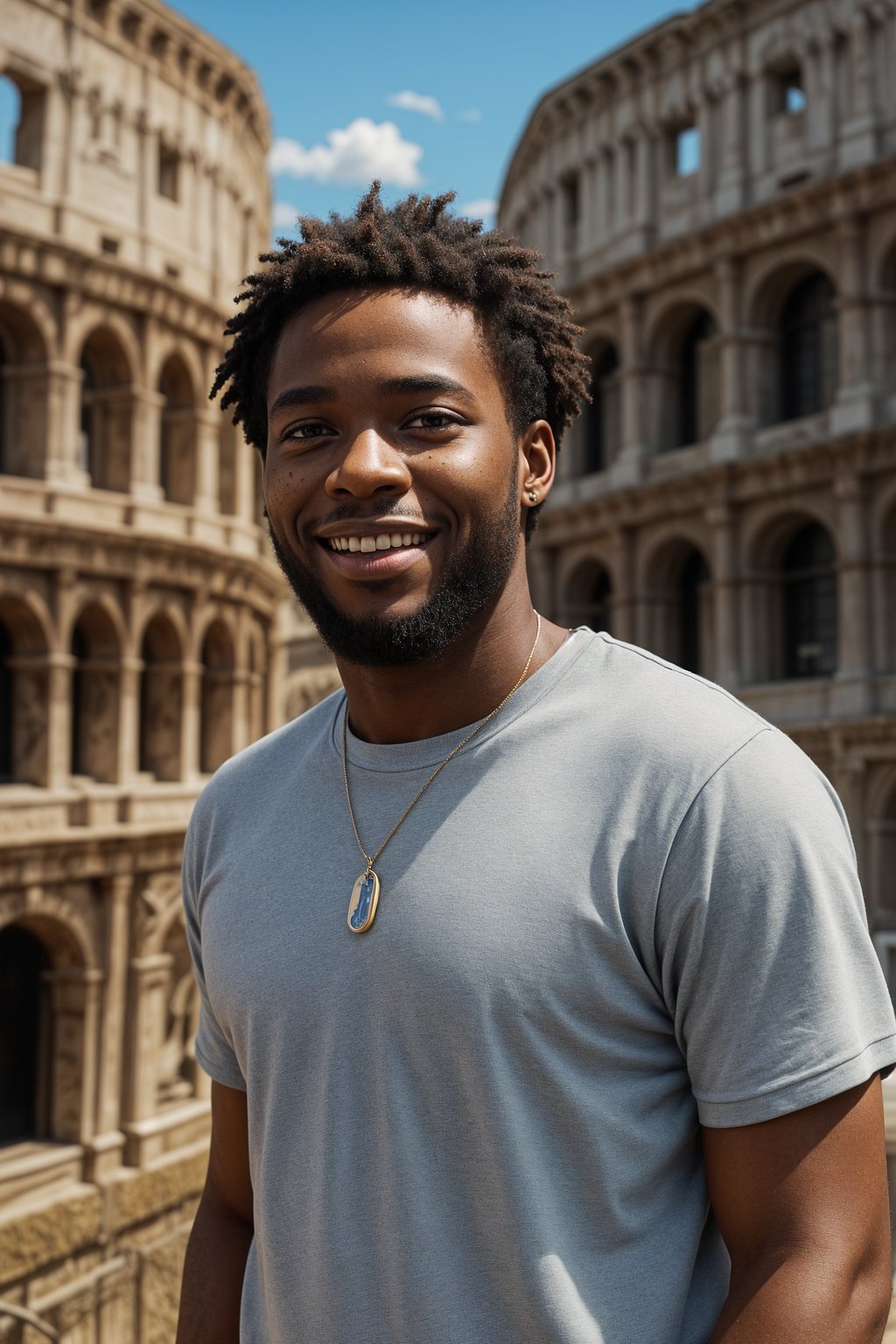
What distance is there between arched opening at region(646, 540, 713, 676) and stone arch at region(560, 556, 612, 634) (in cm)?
153

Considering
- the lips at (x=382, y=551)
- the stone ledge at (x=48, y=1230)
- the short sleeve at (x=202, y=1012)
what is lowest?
the stone ledge at (x=48, y=1230)

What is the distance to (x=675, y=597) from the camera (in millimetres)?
23594

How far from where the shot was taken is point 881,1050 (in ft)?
5.33

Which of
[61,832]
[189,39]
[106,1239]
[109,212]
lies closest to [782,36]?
[189,39]

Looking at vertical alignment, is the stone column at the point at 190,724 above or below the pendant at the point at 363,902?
above

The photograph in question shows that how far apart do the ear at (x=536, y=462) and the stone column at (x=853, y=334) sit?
61.3 ft

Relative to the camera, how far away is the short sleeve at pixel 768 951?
1.58m

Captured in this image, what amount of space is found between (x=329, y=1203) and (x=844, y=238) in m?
20.6

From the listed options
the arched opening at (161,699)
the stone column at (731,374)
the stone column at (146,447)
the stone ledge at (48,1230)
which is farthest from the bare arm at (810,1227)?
the stone column at (731,374)

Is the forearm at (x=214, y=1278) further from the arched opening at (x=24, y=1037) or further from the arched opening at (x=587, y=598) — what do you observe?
the arched opening at (x=587, y=598)

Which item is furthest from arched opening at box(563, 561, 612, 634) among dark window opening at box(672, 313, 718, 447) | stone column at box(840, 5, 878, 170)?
stone column at box(840, 5, 878, 170)

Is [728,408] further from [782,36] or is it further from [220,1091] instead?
[220,1091]

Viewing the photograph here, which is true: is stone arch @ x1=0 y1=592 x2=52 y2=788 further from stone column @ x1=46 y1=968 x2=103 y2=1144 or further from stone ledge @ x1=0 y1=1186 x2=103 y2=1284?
stone ledge @ x1=0 y1=1186 x2=103 y2=1284

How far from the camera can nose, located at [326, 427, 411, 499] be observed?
6.24ft
